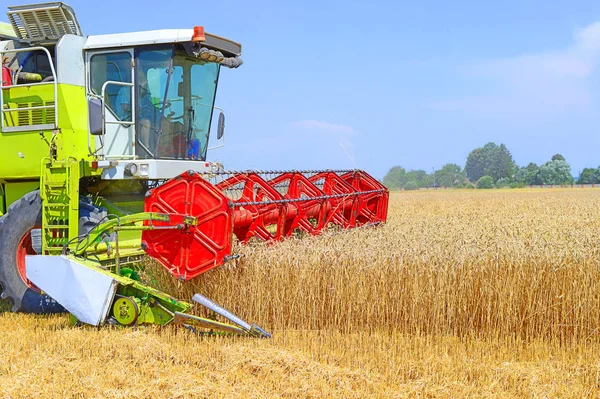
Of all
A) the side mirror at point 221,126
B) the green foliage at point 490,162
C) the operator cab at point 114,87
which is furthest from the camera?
the green foliage at point 490,162

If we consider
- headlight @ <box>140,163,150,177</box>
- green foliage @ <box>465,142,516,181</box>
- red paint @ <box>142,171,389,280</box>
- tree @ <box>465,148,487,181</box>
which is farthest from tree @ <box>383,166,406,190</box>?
headlight @ <box>140,163,150,177</box>

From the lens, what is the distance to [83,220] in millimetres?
5324

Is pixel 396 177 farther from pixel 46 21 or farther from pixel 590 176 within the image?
pixel 46 21

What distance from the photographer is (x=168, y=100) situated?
Result: 19.4ft

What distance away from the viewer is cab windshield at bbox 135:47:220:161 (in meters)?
5.81

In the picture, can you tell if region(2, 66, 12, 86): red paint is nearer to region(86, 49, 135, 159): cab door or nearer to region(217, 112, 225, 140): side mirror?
region(86, 49, 135, 159): cab door

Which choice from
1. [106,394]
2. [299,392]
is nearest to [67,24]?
[106,394]

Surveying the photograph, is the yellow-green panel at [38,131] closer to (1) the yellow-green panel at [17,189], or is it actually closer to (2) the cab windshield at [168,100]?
(1) the yellow-green panel at [17,189]

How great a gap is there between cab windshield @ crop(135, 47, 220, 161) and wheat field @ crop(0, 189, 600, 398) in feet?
4.00

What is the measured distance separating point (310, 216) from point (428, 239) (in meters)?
1.33

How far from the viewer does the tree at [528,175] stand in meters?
75.6

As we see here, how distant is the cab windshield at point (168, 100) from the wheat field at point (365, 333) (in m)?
1.22

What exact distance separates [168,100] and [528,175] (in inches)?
3018

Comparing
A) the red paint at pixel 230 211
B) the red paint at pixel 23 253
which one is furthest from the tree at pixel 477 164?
the red paint at pixel 23 253
